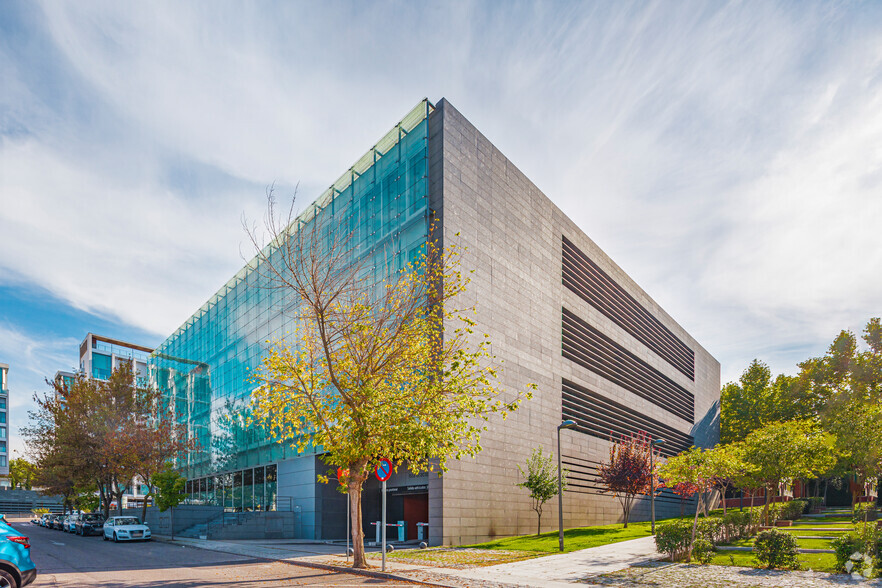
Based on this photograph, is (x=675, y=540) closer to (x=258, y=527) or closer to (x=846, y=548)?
(x=846, y=548)

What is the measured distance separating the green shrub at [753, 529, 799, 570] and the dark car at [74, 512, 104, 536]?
3712 centimetres

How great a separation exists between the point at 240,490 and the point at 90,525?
30.0ft

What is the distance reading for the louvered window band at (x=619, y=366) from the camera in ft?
131

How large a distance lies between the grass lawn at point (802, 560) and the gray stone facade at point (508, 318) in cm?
1160

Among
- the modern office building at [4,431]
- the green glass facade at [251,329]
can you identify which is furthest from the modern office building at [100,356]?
the green glass facade at [251,329]

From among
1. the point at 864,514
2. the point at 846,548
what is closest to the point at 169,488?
the point at 846,548

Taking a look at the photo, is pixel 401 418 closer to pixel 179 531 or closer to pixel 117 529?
pixel 117 529

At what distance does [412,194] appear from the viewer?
30453 mm

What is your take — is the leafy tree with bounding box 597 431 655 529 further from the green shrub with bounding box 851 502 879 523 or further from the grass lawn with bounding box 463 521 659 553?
the green shrub with bounding box 851 502 879 523

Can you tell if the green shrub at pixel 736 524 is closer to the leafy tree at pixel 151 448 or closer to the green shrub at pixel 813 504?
the green shrub at pixel 813 504

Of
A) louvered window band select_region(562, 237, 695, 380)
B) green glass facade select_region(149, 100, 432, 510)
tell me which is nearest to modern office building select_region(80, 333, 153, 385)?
green glass facade select_region(149, 100, 432, 510)

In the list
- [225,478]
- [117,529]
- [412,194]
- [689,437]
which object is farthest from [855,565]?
[689,437]

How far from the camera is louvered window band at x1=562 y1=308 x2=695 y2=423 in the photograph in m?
40.1

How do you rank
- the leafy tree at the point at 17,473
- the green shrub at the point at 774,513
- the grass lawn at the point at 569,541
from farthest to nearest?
the leafy tree at the point at 17,473 → the green shrub at the point at 774,513 → the grass lawn at the point at 569,541
